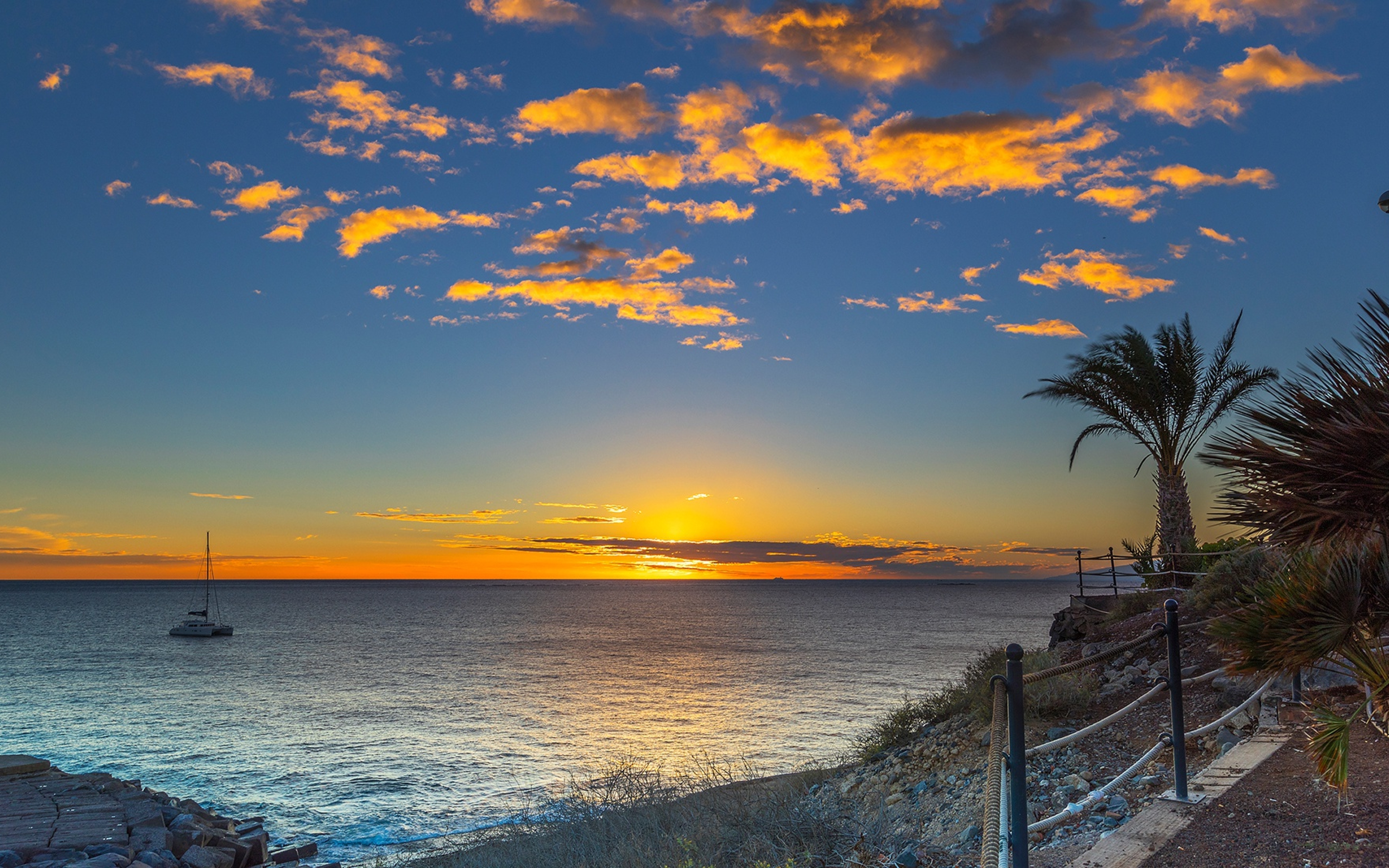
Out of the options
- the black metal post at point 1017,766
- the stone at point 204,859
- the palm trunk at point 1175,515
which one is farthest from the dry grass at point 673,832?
the palm trunk at point 1175,515

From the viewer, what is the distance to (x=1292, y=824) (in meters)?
5.38

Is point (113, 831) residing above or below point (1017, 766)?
below

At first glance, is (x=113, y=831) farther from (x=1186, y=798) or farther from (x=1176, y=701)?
(x=1176, y=701)

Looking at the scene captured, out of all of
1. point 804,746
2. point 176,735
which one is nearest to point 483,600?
point 176,735

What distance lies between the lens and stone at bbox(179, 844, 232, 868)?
46.5 feet

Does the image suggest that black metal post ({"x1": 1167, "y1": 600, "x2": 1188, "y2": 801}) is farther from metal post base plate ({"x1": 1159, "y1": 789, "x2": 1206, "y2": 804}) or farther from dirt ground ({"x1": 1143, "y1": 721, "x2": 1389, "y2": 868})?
dirt ground ({"x1": 1143, "y1": 721, "x2": 1389, "y2": 868})

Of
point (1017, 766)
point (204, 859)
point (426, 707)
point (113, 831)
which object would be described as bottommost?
point (426, 707)

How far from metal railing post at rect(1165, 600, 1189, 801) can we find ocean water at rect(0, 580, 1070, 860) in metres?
14.9

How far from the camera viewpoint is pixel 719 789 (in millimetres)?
9625

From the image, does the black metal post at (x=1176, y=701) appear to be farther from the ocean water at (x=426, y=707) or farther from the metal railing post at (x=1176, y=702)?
the ocean water at (x=426, y=707)

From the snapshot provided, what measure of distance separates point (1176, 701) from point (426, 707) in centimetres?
3376

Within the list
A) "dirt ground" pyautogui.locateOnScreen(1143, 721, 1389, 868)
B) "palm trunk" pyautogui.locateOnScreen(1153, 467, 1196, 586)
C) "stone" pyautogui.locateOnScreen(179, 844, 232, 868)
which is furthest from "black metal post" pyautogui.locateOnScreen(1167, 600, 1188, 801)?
"palm trunk" pyautogui.locateOnScreen(1153, 467, 1196, 586)

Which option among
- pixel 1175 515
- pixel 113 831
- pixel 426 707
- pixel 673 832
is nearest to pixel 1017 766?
pixel 673 832

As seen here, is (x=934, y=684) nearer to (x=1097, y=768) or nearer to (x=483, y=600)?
(x=1097, y=768)
